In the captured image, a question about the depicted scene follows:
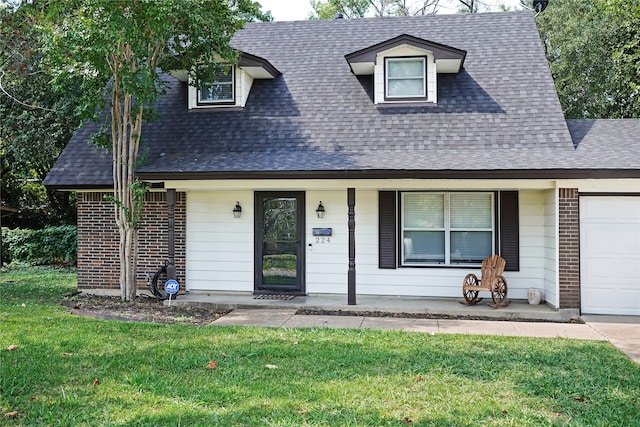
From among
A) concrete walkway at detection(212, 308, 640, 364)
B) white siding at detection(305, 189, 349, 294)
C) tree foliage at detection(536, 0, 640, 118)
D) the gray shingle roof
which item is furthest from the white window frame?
tree foliage at detection(536, 0, 640, 118)

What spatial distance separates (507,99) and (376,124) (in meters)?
2.67

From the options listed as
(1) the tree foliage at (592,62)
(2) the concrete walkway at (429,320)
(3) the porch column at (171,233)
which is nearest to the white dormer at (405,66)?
(2) the concrete walkway at (429,320)

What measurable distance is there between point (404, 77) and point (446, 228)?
11.2 ft

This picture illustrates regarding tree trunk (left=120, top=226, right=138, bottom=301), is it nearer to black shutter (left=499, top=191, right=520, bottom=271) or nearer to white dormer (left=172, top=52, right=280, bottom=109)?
white dormer (left=172, top=52, right=280, bottom=109)

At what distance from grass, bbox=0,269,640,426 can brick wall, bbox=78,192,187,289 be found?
11.6 ft

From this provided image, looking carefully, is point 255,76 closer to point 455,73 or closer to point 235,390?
point 455,73

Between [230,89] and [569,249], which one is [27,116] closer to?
[230,89]

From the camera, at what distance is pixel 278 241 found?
11094 millimetres

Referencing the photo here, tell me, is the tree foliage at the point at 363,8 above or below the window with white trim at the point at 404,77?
above

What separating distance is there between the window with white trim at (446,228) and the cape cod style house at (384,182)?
0.09 feet

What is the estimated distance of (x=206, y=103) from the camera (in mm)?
12266

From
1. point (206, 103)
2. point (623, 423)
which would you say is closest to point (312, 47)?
point (206, 103)

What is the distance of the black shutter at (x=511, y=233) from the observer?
1027 centimetres

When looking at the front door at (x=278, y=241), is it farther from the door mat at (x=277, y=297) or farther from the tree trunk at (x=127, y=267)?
the tree trunk at (x=127, y=267)
